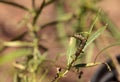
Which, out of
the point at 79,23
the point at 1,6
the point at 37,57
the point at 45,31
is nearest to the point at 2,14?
the point at 1,6

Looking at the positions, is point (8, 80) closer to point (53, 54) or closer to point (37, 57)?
point (53, 54)

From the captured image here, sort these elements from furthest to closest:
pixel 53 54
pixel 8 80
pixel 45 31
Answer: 1. pixel 45 31
2. pixel 53 54
3. pixel 8 80

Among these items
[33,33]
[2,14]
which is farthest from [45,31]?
[33,33]

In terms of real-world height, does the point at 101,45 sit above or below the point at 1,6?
below

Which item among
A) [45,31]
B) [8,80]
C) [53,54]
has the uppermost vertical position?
[45,31]

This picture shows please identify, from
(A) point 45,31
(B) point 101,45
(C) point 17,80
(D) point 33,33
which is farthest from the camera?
(A) point 45,31

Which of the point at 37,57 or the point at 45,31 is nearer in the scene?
the point at 37,57

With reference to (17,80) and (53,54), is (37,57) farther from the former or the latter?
(53,54)
